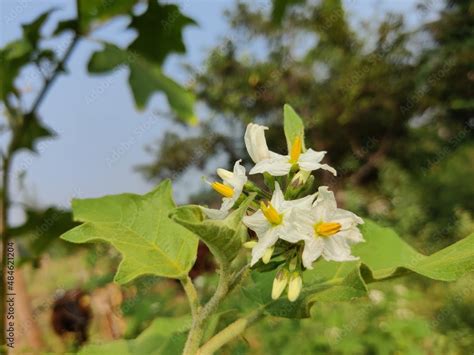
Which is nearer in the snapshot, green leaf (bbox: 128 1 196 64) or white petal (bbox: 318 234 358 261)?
white petal (bbox: 318 234 358 261)

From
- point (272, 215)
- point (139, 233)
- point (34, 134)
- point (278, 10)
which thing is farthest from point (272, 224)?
point (278, 10)

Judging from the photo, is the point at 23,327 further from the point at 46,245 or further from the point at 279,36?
the point at 279,36

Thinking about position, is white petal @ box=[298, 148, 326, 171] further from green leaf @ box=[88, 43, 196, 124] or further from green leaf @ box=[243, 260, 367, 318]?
green leaf @ box=[88, 43, 196, 124]

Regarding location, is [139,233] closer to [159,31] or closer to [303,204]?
[303,204]

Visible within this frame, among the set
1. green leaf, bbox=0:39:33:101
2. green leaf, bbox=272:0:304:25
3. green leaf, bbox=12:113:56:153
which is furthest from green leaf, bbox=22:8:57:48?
green leaf, bbox=272:0:304:25

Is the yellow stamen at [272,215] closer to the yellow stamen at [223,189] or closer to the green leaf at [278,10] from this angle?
the yellow stamen at [223,189]

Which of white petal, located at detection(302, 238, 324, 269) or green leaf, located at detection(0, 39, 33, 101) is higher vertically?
white petal, located at detection(302, 238, 324, 269)

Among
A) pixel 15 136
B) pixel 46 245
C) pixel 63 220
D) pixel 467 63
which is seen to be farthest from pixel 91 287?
pixel 467 63
